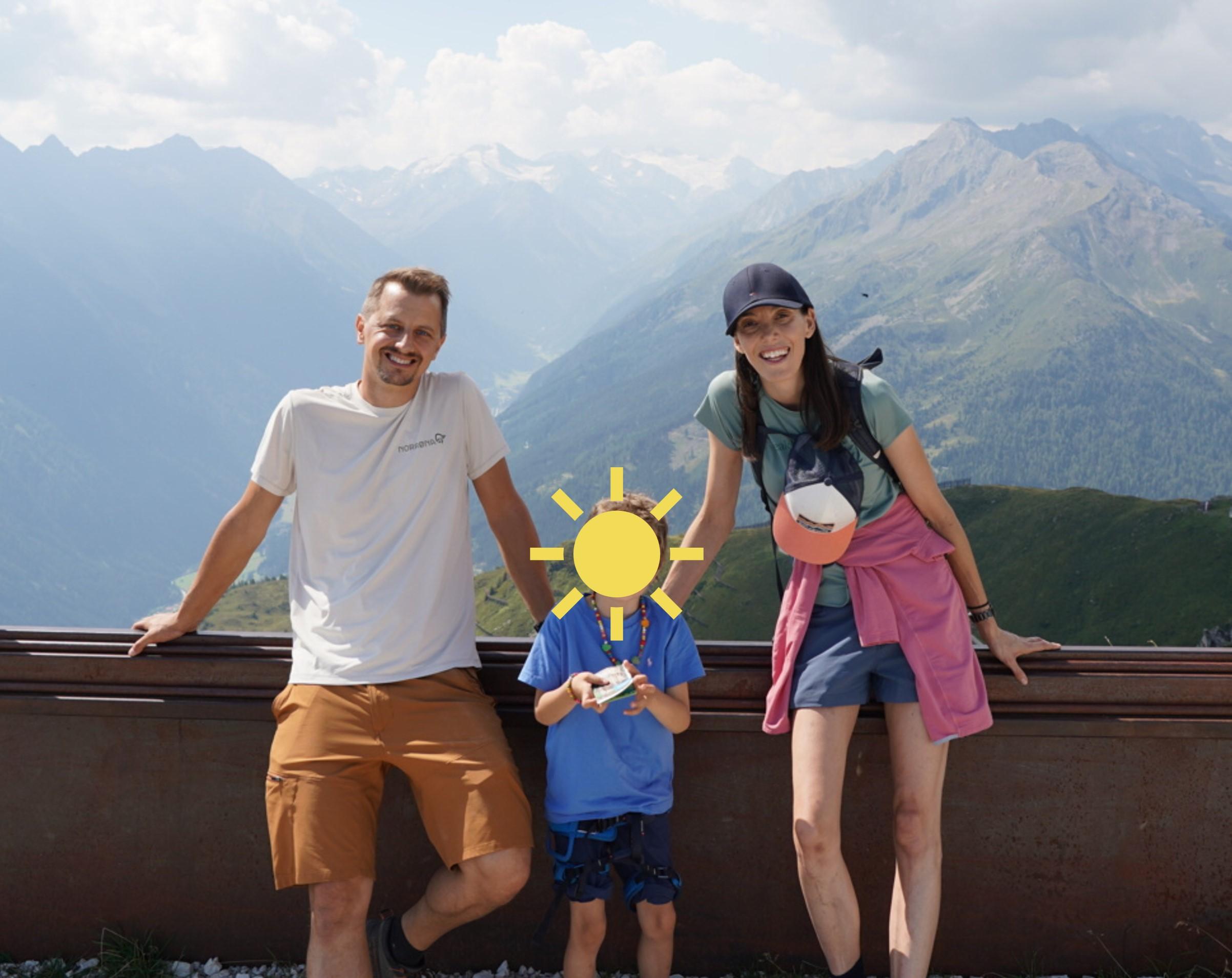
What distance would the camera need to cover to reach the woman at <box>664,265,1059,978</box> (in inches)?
137

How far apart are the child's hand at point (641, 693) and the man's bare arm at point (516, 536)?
2.09 feet

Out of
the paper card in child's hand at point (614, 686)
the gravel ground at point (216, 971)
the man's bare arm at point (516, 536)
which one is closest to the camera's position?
the paper card in child's hand at point (614, 686)

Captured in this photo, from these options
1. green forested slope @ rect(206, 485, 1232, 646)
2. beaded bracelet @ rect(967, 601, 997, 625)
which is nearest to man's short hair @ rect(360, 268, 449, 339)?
beaded bracelet @ rect(967, 601, 997, 625)

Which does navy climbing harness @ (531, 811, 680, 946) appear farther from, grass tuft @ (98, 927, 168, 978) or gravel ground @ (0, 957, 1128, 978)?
grass tuft @ (98, 927, 168, 978)

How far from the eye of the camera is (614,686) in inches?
129

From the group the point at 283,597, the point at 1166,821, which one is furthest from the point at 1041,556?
the point at 1166,821

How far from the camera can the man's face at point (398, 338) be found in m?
3.85

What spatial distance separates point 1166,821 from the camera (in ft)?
12.8

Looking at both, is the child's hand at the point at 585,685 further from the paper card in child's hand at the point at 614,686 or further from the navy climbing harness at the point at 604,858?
the navy climbing harness at the point at 604,858

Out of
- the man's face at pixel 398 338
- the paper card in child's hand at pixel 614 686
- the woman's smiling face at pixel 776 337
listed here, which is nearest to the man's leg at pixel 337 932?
the paper card in child's hand at pixel 614 686

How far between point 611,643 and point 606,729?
28cm

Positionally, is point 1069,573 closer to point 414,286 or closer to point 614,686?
point 414,286

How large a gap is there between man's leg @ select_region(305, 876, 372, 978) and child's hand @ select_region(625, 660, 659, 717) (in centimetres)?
108

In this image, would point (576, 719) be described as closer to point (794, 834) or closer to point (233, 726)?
point (794, 834)
